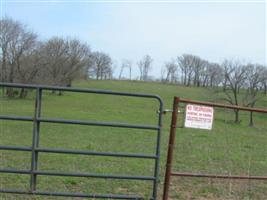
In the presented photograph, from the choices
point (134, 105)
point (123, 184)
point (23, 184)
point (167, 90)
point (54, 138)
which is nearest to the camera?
point (23, 184)

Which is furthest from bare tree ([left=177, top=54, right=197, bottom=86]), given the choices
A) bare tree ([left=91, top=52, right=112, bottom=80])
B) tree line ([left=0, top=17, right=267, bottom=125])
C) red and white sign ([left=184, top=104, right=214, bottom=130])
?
red and white sign ([left=184, top=104, right=214, bottom=130])

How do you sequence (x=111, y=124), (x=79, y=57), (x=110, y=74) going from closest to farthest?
(x=111, y=124)
(x=79, y=57)
(x=110, y=74)

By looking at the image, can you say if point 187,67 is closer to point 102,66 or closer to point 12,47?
point 102,66

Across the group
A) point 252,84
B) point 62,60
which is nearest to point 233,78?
point 252,84

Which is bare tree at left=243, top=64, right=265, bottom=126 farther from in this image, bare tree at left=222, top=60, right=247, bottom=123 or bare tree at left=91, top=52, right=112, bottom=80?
bare tree at left=91, top=52, right=112, bottom=80

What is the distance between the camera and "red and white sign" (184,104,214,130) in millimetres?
5875

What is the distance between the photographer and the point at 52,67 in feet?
211

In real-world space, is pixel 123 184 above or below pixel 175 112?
below

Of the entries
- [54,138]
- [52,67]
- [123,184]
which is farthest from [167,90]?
[123,184]

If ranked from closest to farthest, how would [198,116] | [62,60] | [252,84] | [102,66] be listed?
[198,116], [252,84], [62,60], [102,66]

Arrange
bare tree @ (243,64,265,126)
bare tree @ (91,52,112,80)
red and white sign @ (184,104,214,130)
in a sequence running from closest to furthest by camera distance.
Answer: red and white sign @ (184,104,214,130) < bare tree @ (243,64,265,126) < bare tree @ (91,52,112,80)

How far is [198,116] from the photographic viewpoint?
5.93m

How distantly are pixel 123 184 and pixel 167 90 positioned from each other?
7960 centimetres

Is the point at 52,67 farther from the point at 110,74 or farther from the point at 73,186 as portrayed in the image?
the point at 73,186
